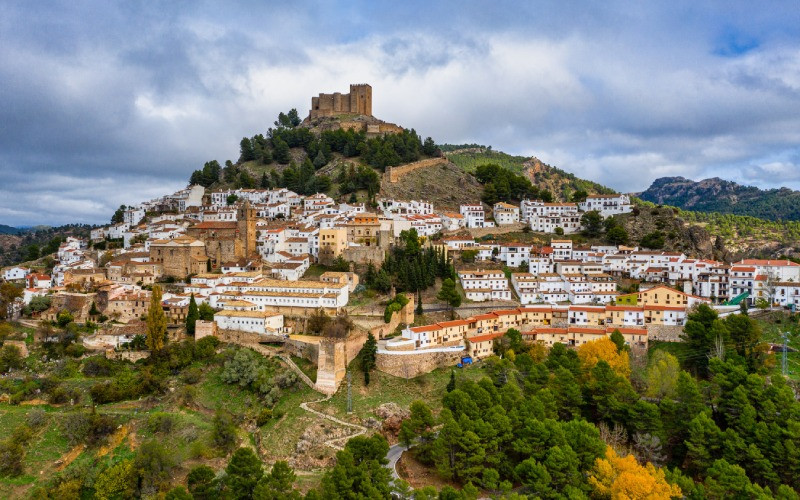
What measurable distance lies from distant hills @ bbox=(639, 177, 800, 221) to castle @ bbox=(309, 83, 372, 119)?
70.6 meters

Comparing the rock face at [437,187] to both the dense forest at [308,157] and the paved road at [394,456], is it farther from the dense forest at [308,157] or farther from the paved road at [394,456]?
the paved road at [394,456]

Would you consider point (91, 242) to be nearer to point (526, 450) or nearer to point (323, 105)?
point (323, 105)

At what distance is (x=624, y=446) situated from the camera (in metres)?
28.3

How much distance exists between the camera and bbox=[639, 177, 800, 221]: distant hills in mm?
115062

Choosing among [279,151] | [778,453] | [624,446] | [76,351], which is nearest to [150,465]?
[76,351]

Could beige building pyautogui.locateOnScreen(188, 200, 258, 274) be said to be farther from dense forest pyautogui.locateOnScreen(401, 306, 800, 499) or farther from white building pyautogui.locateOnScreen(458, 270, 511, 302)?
dense forest pyautogui.locateOnScreen(401, 306, 800, 499)

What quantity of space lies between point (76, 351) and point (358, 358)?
17269 mm

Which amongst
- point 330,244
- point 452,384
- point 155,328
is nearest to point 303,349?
point 155,328

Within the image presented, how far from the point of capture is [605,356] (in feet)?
108

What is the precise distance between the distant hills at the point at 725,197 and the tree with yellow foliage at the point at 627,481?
298 feet

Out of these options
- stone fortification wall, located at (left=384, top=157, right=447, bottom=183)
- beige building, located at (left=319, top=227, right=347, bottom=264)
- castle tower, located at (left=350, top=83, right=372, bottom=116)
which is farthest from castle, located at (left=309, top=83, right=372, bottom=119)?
beige building, located at (left=319, top=227, right=347, bottom=264)

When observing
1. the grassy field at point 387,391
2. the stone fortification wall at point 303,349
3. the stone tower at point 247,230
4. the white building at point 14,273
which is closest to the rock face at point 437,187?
the stone tower at point 247,230

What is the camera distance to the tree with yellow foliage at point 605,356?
32.7m


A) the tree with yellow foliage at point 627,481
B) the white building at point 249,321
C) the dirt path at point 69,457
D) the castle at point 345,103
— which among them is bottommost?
the dirt path at point 69,457
